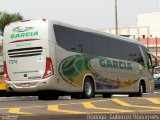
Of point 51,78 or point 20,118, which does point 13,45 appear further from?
point 20,118

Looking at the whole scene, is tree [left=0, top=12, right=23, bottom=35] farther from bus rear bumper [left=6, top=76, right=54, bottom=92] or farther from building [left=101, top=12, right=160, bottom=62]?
building [left=101, top=12, right=160, bottom=62]

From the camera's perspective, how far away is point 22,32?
2108 cm

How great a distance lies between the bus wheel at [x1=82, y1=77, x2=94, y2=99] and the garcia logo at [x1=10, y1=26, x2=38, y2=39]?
11.2 feet

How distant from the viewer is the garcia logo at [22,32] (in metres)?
20.8

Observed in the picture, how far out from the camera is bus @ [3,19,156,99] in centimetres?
2052

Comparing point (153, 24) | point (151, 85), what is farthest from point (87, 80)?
point (153, 24)

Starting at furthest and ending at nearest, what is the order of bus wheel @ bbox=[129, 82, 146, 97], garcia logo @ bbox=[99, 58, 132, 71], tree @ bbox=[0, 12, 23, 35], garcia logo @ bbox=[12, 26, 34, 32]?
1. tree @ bbox=[0, 12, 23, 35]
2. bus wheel @ bbox=[129, 82, 146, 97]
3. garcia logo @ bbox=[99, 58, 132, 71]
4. garcia logo @ bbox=[12, 26, 34, 32]

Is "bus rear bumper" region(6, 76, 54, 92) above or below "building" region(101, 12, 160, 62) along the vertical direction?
below

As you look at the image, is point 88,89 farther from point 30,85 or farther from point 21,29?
point 21,29

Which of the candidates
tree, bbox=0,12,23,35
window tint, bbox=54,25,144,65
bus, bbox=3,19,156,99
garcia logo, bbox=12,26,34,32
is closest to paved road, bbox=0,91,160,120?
bus, bbox=3,19,156,99

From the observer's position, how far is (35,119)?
12266 millimetres

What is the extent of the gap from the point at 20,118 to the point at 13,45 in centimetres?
908

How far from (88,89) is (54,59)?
279 cm

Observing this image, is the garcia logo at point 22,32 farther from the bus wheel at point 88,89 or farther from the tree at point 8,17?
the tree at point 8,17
